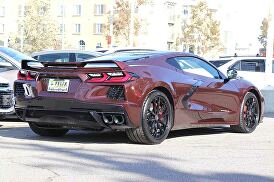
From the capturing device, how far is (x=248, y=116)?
33.0 feet

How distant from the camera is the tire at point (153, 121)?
792 cm

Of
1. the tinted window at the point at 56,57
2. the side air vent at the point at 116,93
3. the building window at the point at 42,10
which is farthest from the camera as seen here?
the building window at the point at 42,10

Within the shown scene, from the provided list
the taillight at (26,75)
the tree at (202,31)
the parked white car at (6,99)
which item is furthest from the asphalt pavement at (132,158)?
the tree at (202,31)

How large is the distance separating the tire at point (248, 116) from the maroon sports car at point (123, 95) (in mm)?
692

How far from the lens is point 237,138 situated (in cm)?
930

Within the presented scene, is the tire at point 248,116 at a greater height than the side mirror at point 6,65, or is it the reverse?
the side mirror at point 6,65

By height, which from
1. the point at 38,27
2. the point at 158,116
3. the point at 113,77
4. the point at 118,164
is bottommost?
the point at 118,164

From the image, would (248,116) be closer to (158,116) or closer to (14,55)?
(158,116)

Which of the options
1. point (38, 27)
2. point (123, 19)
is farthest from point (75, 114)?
point (38, 27)

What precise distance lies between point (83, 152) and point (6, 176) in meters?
1.67

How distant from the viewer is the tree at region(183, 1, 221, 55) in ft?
216

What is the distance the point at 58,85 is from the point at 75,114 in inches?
18.9

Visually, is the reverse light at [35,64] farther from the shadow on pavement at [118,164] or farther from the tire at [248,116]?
the tire at [248,116]

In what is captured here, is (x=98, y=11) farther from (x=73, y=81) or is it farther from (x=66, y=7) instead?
(x=73, y=81)
